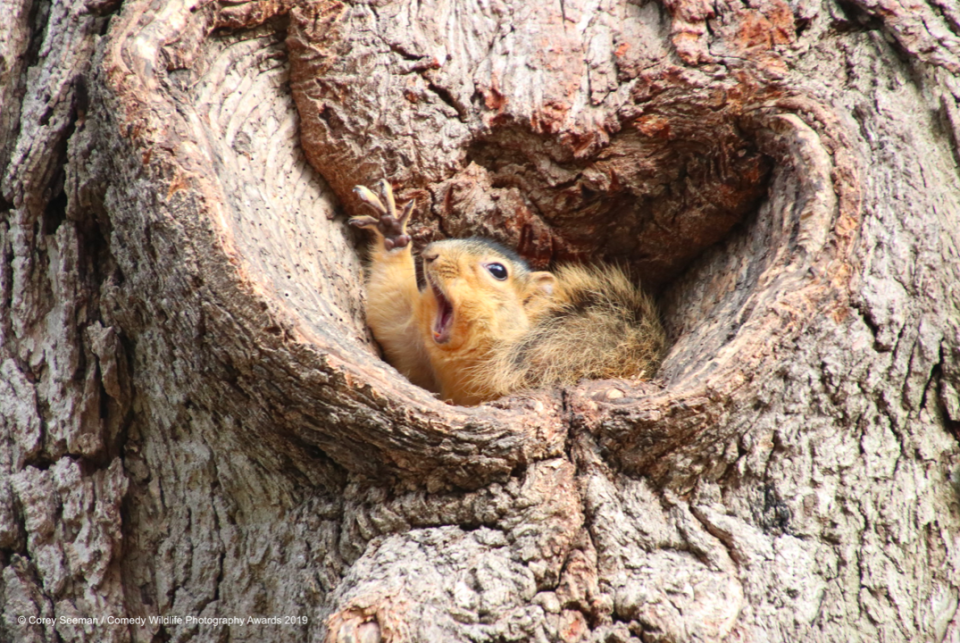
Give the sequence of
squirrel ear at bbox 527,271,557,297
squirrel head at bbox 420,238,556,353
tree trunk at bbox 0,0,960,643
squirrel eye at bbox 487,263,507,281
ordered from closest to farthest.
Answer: tree trunk at bbox 0,0,960,643 < squirrel head at bbox 420,238,556,353 < squirrel eye at bbox 487,263,507,281 < squirrel ear at bbox 527,271,557,297

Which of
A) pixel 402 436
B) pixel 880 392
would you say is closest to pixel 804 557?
pixel 880 392

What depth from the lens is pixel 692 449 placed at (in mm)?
2475

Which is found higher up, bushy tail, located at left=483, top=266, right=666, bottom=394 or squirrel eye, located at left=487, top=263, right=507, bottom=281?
squirrel eye, located at left=487, top=263, right=507, bottom=281

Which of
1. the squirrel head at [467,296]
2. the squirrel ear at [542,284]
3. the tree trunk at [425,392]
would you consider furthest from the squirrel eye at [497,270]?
the tree trunk at [425,392]

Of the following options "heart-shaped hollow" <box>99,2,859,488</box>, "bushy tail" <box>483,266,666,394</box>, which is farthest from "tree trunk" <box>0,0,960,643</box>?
"bushy tail" <box>483,266,666,394</box>

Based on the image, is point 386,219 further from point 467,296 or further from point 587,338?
point 587,338

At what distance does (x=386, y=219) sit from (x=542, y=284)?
0.92 m

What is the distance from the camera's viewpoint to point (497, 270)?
3.81 m

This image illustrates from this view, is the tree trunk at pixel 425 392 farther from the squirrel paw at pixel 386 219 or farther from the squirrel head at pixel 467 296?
the squirrel head at pixel 467 296

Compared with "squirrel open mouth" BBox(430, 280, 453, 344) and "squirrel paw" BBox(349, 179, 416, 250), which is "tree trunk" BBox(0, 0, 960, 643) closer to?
"squirrel paw" BBox(349, 179, 416, 250)

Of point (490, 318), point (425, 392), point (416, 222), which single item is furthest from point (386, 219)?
point (425, 392)

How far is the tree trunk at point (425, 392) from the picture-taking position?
233 cm

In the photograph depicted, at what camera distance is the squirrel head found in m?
3.62

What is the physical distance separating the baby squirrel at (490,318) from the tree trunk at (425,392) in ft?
0.78
